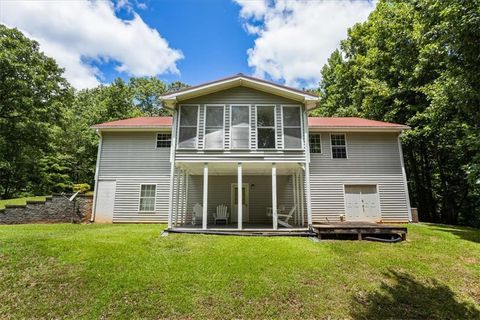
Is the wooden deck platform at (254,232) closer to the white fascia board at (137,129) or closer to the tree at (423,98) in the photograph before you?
the white fascia board at (137,129)

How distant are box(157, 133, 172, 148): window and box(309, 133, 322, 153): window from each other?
24.7 feet

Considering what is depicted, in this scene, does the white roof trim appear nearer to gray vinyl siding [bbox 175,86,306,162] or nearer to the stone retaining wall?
gray vinyl siding [bbox 175,86,306,162]

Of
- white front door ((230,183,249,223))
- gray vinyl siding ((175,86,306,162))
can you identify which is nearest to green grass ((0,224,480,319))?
gray vinyl siding ((175,86,306,162))

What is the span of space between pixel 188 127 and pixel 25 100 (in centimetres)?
1495

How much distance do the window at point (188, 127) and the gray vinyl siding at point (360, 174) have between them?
629 cm

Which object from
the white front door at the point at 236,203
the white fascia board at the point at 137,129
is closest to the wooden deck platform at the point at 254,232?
the white front door at the point at 236,203

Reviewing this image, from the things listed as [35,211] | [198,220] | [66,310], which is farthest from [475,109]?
[35,211]

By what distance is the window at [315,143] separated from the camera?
41.7 feet

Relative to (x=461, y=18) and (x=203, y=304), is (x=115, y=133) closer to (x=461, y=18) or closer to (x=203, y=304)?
(x=203, y=304)

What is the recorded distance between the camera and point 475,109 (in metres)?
9.29

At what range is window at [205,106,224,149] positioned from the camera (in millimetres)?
9906

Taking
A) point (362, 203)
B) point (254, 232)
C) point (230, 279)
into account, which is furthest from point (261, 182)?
point (230, 279)

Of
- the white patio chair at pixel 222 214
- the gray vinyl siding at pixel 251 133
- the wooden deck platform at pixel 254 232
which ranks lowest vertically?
the wooden deck platform at pixel 254 232

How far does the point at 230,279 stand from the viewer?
5609mm
